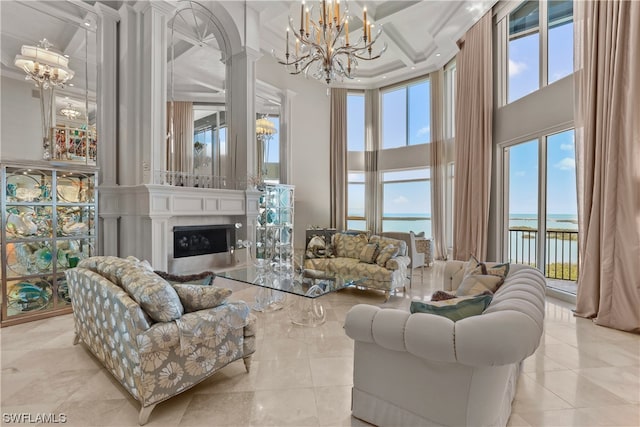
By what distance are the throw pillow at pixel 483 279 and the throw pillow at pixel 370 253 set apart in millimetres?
1938

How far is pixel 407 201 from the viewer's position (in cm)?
834

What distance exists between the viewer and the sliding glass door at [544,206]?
172 inches

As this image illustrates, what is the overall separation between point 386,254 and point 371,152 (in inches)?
196

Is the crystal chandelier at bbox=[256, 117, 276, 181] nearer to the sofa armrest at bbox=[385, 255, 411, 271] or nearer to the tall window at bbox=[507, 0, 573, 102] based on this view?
the sofa armrest at bbox=[385, 255, 411, 271]

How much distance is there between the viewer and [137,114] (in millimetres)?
4168

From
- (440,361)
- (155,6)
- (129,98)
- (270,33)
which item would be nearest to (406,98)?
(270,33)

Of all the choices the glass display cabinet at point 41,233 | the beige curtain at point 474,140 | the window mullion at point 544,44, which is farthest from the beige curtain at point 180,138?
the window mullion at point 544,44

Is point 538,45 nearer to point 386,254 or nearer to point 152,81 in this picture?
point 386,254

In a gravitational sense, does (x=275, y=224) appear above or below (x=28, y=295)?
above

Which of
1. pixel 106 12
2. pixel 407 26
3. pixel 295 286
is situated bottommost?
pixel 295 286

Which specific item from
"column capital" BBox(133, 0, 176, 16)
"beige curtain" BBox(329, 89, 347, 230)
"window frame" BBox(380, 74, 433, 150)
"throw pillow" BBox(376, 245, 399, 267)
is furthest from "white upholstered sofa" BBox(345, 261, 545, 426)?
"window frame" BBox(380, 74, 433, 150)

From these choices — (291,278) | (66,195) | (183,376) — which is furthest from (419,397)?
(66,195)

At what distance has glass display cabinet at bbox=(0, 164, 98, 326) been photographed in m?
3.20

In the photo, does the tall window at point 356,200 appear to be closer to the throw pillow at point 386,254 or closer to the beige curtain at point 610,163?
the throw pillow at point 386,254
